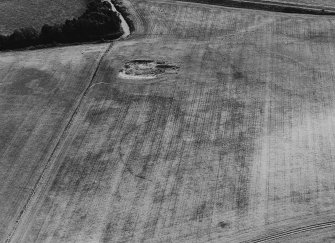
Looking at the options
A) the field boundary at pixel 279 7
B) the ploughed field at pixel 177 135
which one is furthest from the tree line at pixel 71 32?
the field boundary at pixel 279 7

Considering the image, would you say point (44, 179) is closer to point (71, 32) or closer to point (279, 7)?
point (71, 32)

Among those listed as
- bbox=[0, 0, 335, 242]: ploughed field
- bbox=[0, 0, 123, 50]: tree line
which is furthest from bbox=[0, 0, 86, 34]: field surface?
bbox=[0, 0, 335, 242]: ploughed field

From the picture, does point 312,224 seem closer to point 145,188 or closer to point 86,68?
point 145,188

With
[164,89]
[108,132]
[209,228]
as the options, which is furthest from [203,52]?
[209,228]

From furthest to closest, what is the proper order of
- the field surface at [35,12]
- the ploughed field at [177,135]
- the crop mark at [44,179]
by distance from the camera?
1. the field surface at [35,12]
2. the crop mark at [44,179]
3. the ploughed field at [177,135]

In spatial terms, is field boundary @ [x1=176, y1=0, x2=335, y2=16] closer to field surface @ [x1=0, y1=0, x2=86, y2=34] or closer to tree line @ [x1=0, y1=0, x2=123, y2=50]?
tree line @ [x1=0, y1=0, x2=123, y2=50]

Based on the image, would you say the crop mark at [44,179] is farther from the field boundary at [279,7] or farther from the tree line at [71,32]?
the field boundary at [279,7]

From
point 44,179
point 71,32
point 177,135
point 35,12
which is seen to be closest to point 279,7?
point 71,32
